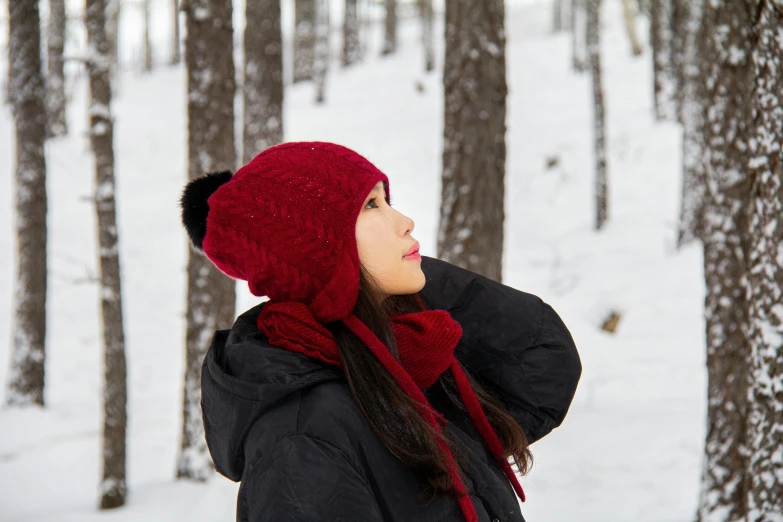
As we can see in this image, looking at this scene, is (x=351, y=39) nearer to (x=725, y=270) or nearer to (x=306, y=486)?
(x=725, y=270)

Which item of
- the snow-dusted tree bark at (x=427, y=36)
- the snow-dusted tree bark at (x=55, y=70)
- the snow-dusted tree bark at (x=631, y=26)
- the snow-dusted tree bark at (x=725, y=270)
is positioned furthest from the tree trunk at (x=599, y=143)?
the snow-dusted tree bark at (x=55, y=70)

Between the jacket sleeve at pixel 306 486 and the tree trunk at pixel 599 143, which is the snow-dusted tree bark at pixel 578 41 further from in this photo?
the jacket sleeve at pixel 306 486

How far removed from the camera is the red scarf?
174cm

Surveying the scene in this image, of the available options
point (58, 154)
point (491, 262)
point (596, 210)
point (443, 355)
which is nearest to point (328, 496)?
point (443, 355)

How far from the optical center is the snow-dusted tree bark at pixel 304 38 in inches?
811

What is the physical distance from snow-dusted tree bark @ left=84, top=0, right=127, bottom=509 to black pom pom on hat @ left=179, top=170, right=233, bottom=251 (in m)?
4.72

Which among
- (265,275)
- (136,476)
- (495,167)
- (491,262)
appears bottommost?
(136,476)

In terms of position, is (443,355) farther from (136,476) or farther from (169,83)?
(169,83)

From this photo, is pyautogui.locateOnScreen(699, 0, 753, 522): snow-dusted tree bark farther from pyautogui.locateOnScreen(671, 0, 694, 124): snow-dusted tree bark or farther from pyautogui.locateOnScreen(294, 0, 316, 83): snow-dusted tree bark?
pyautogui.locateOnScreen(294, 0, 316, 83): snow-dusted tree bark

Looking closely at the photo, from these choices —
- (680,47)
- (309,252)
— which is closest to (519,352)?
(309,252)

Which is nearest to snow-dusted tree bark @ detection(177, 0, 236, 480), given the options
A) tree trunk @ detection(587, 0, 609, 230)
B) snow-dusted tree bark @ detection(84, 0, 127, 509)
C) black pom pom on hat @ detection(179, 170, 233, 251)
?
snow-dusted tree bark @ detection(84, 0, 127, 509)

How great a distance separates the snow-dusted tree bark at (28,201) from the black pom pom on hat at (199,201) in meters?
7.71

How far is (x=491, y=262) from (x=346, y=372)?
3513 millimetres

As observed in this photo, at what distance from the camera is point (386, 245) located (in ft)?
6.21
